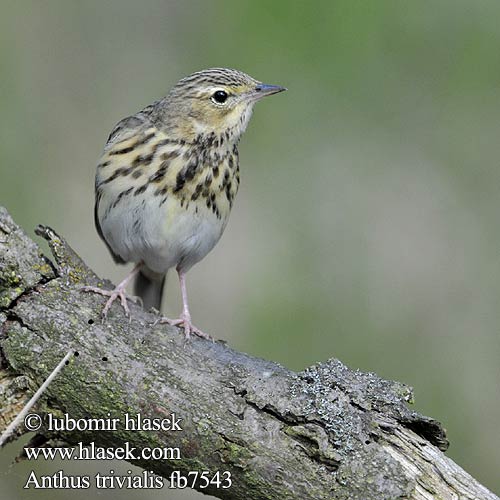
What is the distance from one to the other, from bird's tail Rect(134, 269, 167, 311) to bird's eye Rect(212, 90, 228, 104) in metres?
1.39

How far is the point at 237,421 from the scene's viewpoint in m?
3.76

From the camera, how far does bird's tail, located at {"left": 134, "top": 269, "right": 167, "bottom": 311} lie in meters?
6.49


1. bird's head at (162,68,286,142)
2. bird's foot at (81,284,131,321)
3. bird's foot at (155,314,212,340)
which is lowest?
bird's foot at (81,284,131,321)

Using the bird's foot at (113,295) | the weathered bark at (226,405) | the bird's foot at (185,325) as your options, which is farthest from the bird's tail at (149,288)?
the weathered bark at (226,405)

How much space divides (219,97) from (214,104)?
0.05m

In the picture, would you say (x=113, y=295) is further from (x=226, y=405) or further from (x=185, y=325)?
(x=226, y=405)

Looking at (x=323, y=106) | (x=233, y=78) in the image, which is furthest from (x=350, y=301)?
(x=233, y=78)

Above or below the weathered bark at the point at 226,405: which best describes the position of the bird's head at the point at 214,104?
above

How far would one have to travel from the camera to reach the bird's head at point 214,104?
5586 mm

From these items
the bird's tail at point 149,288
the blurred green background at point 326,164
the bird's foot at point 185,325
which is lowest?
the bird's foot at point 185,325

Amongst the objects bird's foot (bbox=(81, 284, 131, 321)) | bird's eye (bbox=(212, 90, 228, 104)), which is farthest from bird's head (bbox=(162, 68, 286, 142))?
→ bird's foot (bbox=(81, 284, 131, 321))

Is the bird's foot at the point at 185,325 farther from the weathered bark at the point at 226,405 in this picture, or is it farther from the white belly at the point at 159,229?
the white belly at the point at 159,229

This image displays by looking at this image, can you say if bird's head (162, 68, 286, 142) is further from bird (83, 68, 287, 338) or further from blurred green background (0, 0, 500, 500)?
blurred green background (0, 0, 500, 500)

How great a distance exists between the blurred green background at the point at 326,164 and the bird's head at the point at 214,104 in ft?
5.83
